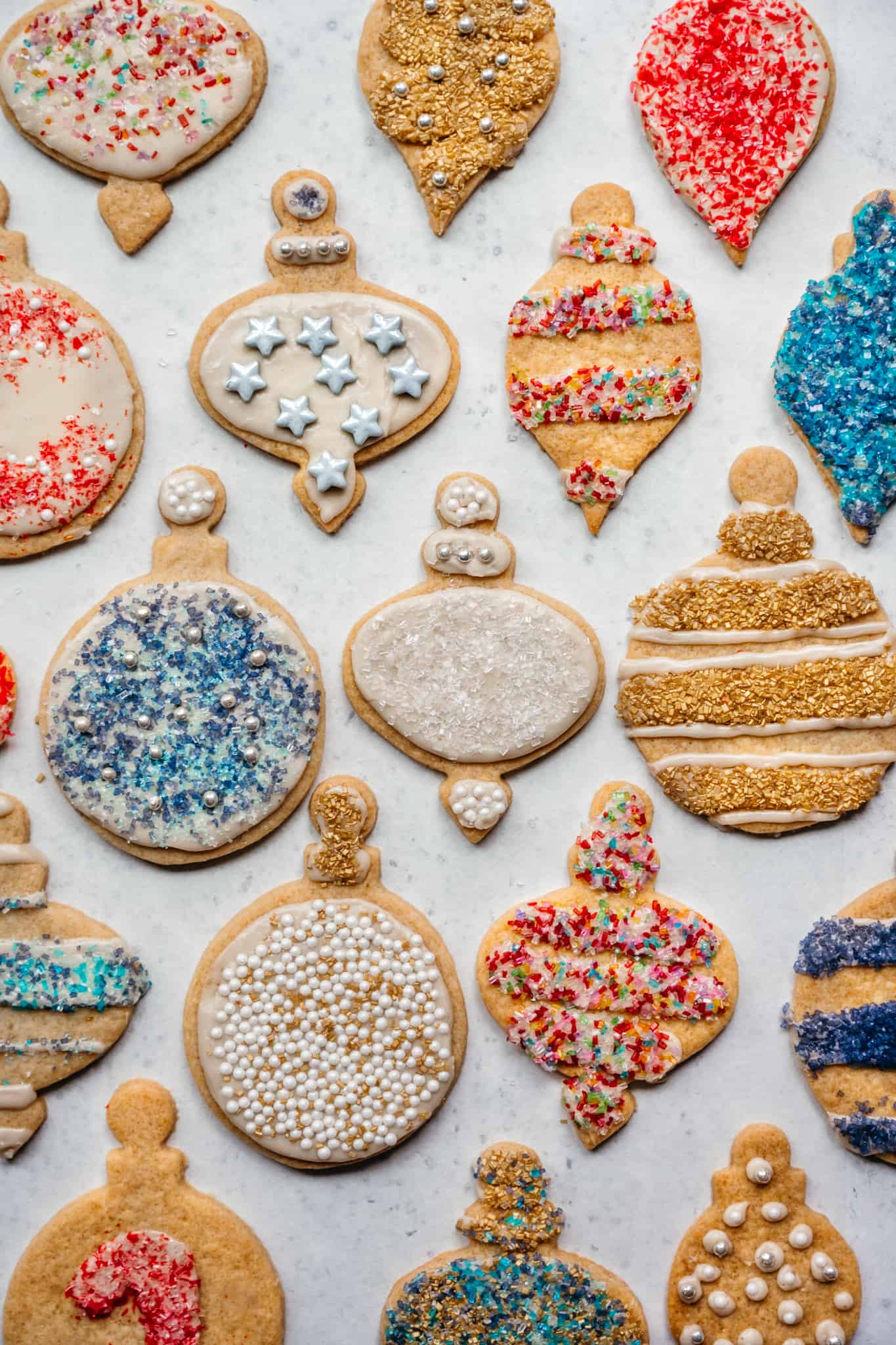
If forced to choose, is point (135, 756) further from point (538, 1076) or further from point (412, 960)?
point (538, 1076)

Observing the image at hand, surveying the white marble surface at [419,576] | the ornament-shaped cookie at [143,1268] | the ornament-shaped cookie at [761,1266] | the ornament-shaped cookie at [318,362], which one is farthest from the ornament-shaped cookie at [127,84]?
the ornament-shaped cookie at [761,1266]

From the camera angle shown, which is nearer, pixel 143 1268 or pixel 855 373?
pixel 143 1268

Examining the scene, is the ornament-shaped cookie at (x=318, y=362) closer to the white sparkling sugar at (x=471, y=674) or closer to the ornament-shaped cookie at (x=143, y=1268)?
the white sparkling sugar at (x=471, y=674)

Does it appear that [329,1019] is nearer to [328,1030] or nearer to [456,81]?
[328,1030]

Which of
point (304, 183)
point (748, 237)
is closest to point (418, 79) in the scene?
point (304, 183)

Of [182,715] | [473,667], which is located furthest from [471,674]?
[182,715]

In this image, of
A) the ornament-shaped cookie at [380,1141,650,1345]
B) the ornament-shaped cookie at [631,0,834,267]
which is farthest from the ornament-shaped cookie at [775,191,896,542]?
the ornament-shaped cookie at [380,1141,650,1345]

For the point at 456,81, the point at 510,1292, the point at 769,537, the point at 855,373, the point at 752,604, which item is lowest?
the point at 510,1292

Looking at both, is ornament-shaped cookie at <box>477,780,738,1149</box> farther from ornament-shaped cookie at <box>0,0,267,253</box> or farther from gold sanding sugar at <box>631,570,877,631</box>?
ornament-shaped cookie at <box>0,0,267,253</box>
